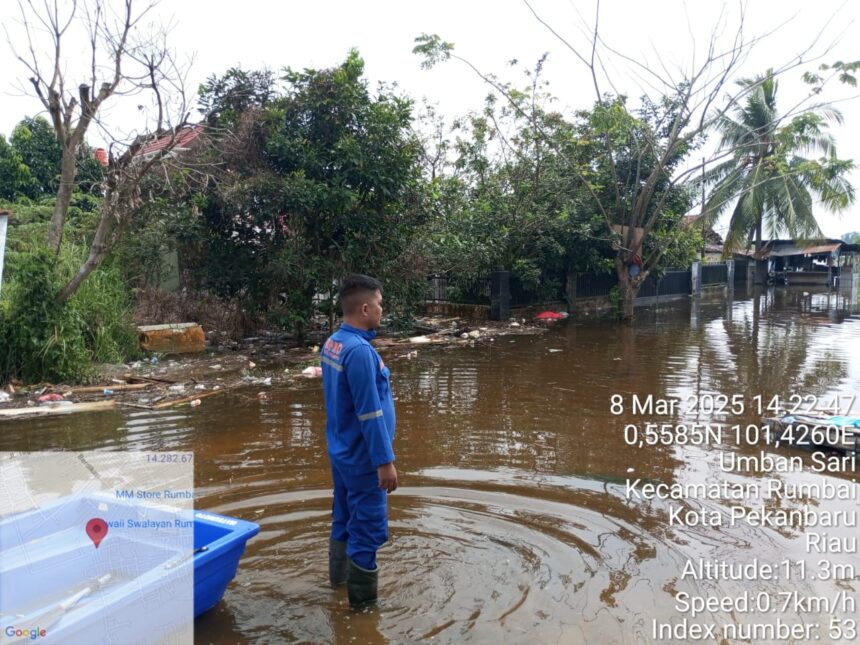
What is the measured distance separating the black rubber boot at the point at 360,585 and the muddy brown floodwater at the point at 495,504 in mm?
67

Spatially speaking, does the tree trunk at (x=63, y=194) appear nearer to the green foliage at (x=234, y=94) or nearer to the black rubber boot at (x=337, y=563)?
the green foliage at (x=234, y=94)

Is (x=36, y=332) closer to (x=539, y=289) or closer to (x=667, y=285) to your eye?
(x=539, y=289)

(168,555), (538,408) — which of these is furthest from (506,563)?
(538,408)

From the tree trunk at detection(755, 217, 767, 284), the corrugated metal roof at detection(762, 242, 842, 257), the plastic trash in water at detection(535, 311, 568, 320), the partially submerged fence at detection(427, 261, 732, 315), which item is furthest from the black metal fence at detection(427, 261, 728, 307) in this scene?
the corrugated metal roof at detection(762, 242, 842, 257)

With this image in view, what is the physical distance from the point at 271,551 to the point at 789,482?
3874mm

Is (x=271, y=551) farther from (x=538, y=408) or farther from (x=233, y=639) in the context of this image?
(x=538, y=408)

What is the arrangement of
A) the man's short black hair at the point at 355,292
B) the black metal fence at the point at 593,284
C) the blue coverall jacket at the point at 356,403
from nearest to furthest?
the blue coverall jacket at the point at 356,403, the man's short black hair at the point at 355,292, the black metal fence at the point at 593,284

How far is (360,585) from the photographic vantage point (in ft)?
10.3

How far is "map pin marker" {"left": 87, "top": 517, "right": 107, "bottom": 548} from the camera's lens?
10.5ft

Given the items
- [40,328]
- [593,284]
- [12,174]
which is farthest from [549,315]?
[12,174]

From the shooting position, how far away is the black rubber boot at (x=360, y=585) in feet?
10.3

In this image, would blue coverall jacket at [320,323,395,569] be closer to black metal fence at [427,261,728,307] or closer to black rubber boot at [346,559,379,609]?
black rubber boot at [346,559,379,609]

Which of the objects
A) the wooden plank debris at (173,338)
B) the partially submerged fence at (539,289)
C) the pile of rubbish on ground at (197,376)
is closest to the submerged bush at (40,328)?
the pile of rubbish on ground at (197,376)

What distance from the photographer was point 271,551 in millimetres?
3816
